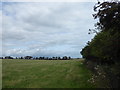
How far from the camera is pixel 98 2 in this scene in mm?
10938

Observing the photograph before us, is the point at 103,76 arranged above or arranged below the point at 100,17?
below

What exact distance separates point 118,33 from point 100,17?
139 cm

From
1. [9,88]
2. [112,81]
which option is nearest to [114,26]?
[112,81]

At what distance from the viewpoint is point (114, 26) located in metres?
10.5

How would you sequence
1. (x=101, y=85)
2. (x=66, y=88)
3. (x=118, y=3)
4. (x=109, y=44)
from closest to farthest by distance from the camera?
(x=118, y=3)
(x=109, y=44)
(x=101, y=85)
(x=66, y=88)

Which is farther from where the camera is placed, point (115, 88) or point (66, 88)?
point (66, 88)

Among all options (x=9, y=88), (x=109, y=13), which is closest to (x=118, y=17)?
(x=109, y=13)

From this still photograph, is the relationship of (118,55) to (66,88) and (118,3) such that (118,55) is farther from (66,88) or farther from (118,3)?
(66,88)

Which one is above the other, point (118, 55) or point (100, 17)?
point (100, 17)

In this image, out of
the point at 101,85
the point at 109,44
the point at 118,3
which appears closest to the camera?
the point at 118,3

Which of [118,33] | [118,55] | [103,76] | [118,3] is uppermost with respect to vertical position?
[118,3]

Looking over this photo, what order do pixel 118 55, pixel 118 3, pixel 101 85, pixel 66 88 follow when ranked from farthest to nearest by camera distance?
pixel 66 88 → pixel 101 85 → pixel 118 55 → pixel 118 3

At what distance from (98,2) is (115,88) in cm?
508

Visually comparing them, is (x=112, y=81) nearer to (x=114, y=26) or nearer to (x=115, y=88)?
(x=115, y=88)
